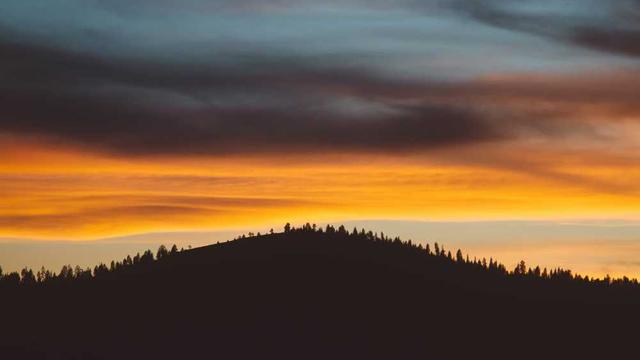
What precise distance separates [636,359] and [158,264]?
213 ft

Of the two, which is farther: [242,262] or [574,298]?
[574,298]

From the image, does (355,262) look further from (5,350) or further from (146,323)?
(5,350)

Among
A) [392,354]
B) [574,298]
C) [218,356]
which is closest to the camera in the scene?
[218,356]

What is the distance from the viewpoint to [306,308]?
162875 mm

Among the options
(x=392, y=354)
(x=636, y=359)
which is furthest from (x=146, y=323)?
(x=636, y=359)

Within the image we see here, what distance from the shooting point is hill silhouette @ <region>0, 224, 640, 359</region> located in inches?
6147

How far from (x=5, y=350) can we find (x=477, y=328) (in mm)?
62695

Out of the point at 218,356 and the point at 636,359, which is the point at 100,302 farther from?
the point at 636,359

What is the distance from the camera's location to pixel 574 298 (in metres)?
188

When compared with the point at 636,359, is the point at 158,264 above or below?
above

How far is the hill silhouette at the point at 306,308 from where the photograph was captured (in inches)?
6147

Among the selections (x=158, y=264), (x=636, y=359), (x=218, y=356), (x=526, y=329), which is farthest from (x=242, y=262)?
(x=636, y=359)

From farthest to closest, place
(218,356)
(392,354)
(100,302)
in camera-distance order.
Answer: (100,302), (392,354), (218,356)

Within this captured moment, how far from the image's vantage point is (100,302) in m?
168
